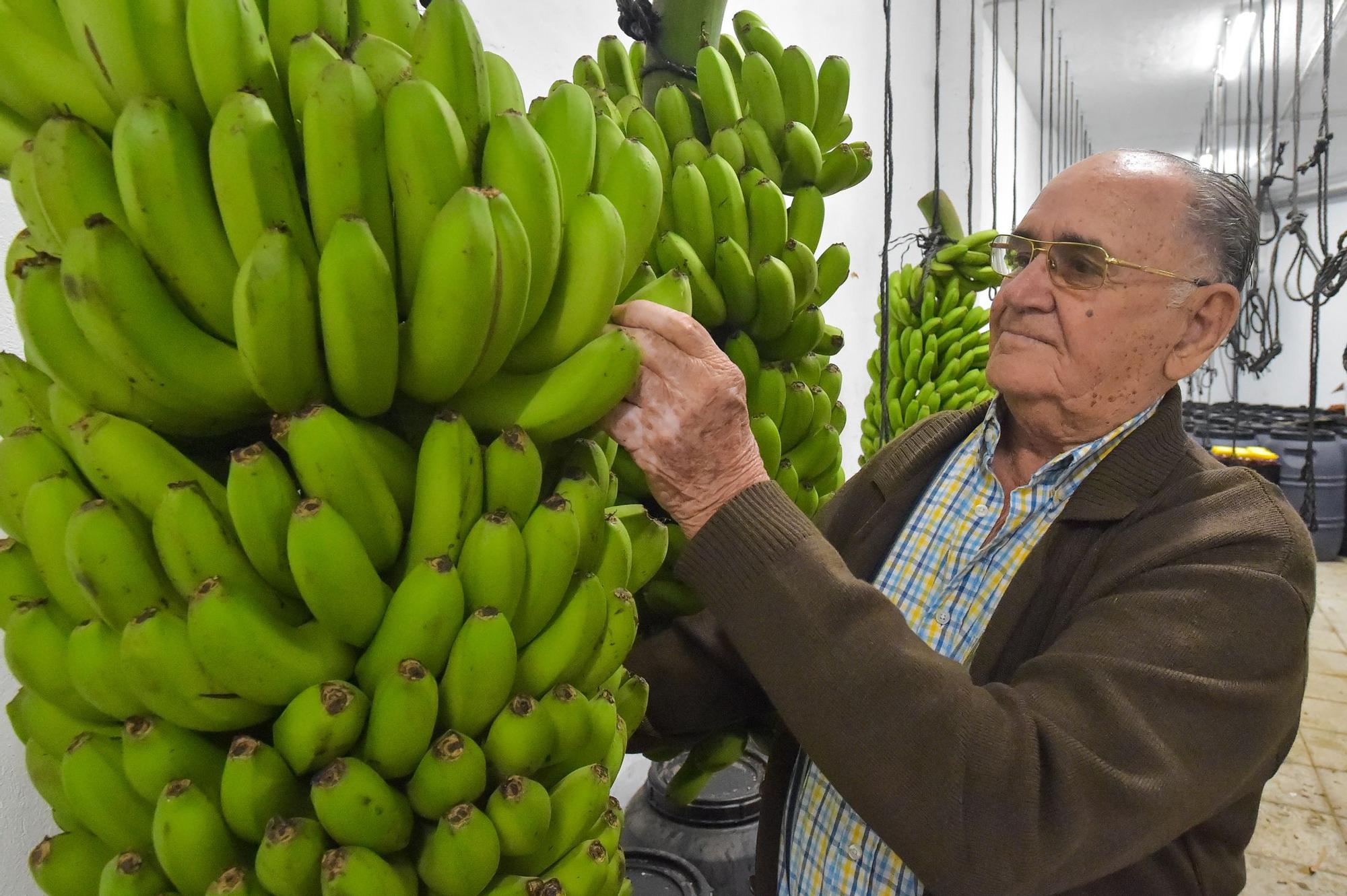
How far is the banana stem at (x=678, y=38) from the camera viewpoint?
856 millimetres

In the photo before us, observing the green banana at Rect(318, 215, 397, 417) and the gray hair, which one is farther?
the gray hair

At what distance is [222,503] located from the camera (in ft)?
1.42

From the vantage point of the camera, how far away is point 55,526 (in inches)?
16.1

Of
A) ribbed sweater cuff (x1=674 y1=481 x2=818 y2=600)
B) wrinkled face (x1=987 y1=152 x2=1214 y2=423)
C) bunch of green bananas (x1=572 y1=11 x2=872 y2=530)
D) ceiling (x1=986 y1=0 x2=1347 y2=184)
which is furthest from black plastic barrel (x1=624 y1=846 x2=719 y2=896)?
ceiling (x1=986 y1=0 x2=1347 y2=184)

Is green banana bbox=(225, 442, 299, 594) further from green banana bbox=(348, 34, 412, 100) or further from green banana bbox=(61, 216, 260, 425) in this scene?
green banana bbox=(348, 34, 412, 100)

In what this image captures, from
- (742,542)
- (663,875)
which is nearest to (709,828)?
(663,875)

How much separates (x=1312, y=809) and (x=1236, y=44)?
4212mm

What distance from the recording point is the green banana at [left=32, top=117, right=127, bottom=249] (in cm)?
39

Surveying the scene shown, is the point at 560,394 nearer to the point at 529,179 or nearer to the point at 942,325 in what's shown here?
the point at 529,179

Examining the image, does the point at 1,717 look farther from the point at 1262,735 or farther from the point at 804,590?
the point at 1262,735

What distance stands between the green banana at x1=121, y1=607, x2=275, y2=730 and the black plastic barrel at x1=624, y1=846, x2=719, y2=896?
930 millimetres

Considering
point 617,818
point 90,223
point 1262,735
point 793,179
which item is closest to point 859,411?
point 793,179

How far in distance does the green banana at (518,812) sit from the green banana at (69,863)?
0.22 m

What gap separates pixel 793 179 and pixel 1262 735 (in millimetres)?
701
